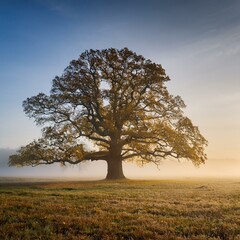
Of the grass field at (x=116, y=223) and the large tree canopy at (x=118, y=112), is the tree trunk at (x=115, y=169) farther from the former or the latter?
the grass field at (x=116, y=223)

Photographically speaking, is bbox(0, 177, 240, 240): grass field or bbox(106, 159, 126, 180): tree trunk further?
bbox(106, 159, 126, 180): tree trunk

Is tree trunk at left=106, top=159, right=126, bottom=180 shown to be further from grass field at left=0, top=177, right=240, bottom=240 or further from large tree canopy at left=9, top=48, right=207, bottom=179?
grass field at left=0, top=177, right=240, bottom=240

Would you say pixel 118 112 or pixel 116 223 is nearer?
pixel 116 223

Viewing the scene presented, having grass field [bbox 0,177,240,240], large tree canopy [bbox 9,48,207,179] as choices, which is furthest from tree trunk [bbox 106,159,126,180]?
grass field [bbox 0,177,240,240]

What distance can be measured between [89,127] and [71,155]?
19.6ft

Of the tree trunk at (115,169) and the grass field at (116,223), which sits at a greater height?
the tree trunk at (115,169)

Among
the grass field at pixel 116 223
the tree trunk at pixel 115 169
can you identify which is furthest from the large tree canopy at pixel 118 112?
the grass field at pixel 116 223

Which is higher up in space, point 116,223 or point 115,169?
point 115,169

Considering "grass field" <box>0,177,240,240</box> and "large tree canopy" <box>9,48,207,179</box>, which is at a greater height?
"large tree canopy" <box>9,48,207,179</box>

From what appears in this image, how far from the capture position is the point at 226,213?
49.7 feet

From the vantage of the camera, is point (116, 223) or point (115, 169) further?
point (115, 169)

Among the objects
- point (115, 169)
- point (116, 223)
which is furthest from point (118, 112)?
point (116, 223)

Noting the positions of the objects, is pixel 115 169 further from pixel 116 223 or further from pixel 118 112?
pixel 116 223

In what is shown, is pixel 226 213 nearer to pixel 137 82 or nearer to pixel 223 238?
pixel 223 238
